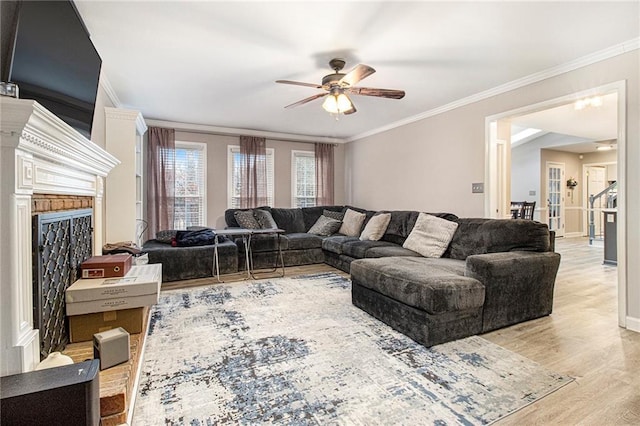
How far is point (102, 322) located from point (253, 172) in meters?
4.31

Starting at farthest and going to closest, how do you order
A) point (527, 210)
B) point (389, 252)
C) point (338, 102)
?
1. point (527, 210)
2. point (389, 252)
3. point (338, 102)

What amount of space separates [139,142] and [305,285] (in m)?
3.30

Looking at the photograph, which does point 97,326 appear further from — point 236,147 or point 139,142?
point 236,147

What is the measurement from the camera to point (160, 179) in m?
5.17

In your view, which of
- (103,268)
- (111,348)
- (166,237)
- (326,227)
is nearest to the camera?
(111,348)

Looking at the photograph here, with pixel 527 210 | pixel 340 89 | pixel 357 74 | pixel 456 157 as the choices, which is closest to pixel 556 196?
pixel 527 210

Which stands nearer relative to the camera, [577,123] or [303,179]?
[577,123]

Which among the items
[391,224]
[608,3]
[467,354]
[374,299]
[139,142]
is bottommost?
[467,354]

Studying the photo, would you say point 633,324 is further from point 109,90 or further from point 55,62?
point 109,90

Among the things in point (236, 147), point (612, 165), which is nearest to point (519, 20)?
point (236, 147)

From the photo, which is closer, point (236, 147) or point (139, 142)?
point (139, 142)

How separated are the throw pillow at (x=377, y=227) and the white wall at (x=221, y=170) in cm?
217

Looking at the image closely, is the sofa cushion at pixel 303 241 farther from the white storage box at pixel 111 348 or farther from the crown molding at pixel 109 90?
the white storage box at pixel 111 348

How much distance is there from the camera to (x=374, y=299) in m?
2.79
